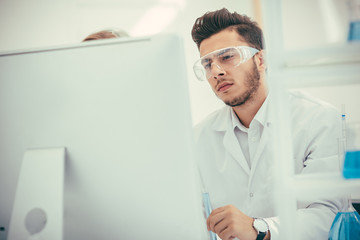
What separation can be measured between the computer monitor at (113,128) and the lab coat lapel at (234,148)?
0.87 m

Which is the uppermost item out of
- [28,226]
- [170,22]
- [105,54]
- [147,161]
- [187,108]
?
[170,22]

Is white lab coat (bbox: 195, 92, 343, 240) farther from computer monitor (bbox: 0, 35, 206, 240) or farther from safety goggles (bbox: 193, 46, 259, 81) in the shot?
computer monitor (bbox: 0, 35, 206, 240)

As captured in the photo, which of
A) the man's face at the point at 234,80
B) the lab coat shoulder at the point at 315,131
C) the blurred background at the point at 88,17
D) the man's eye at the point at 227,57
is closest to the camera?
the lab coat shoulder at the point at 315,131

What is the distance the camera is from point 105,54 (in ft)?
2.48

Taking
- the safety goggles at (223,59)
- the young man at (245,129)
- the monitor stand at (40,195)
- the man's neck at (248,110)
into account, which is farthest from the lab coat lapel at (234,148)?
the monitor stand at (40,195)

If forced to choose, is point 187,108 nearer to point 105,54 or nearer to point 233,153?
point 105,54

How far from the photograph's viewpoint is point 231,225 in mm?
1004

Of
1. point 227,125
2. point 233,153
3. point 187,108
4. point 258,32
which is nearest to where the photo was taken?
point 187,108

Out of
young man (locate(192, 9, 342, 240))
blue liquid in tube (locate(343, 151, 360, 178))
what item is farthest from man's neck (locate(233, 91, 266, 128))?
blue liquid in tube (locate(343, 151, 360, 178))

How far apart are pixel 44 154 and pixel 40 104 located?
0.12 metres

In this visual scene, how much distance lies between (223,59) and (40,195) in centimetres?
111

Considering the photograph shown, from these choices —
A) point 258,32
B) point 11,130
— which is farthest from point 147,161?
point 258,32

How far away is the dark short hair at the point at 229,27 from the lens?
1833 mm

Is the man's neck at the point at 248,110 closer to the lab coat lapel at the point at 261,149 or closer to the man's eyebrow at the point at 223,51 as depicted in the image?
the lab coat lapel at the point at 261,149
